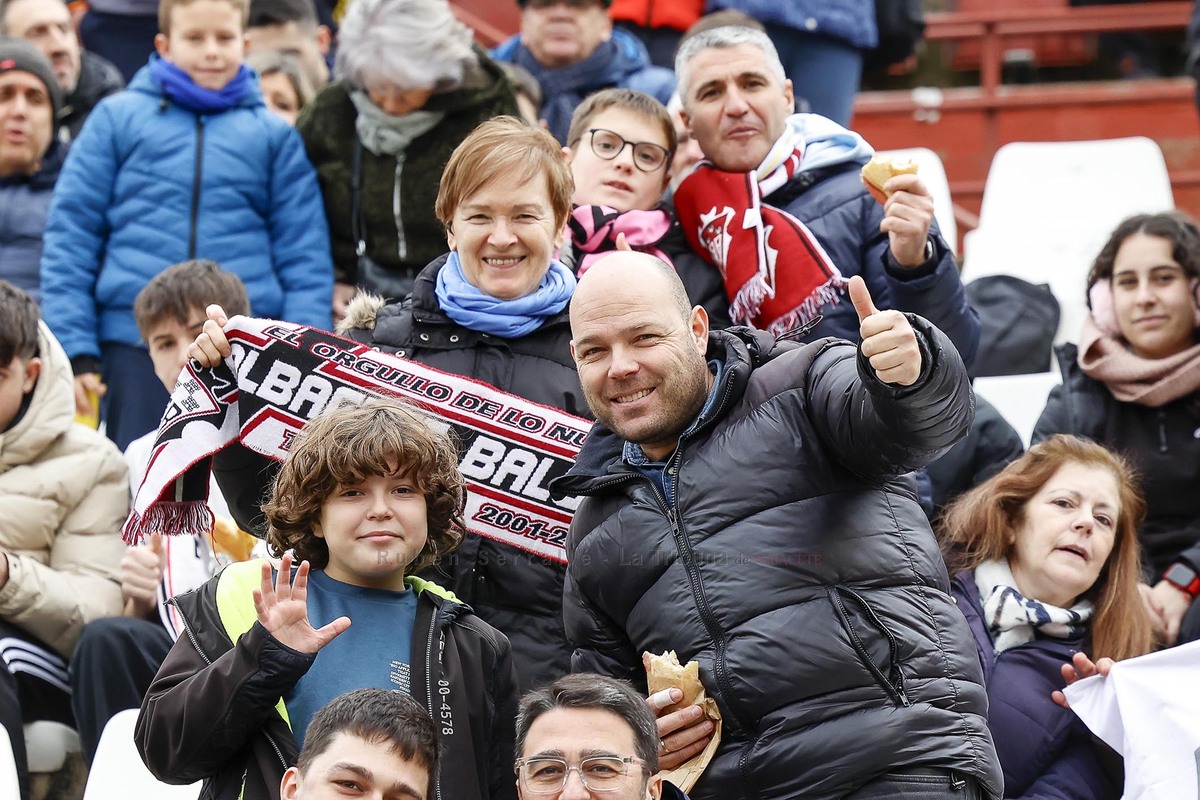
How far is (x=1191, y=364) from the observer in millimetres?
4648

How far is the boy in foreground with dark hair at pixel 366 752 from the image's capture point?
2725 millimetres

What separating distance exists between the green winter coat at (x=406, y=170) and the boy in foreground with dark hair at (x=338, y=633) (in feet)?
6.88

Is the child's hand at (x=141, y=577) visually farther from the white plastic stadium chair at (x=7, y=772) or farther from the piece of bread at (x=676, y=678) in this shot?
the piece of bread at (x=676, y=678)

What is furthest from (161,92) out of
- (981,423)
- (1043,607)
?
(1043,607)

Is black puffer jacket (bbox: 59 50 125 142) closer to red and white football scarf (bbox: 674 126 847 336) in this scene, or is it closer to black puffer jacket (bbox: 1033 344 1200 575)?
red and white football scarf (bbox: 674 126 847 336)

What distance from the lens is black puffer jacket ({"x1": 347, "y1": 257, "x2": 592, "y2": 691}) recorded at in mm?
3533

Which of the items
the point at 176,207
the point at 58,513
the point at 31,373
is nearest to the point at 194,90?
the point at 176,207

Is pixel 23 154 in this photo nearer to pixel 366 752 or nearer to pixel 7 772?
pixel 7 772

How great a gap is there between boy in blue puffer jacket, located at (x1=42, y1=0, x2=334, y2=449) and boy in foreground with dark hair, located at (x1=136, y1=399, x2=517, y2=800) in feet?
7.37

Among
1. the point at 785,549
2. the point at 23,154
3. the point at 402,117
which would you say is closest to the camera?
the point at 785,549

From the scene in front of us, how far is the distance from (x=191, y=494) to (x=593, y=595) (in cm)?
108

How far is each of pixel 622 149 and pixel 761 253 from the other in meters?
0.48

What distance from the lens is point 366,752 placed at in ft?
9.00

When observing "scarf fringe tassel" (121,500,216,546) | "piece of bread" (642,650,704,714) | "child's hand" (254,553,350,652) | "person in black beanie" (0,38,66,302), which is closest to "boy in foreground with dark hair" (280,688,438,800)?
"child's hand" (254,553,350,652)
